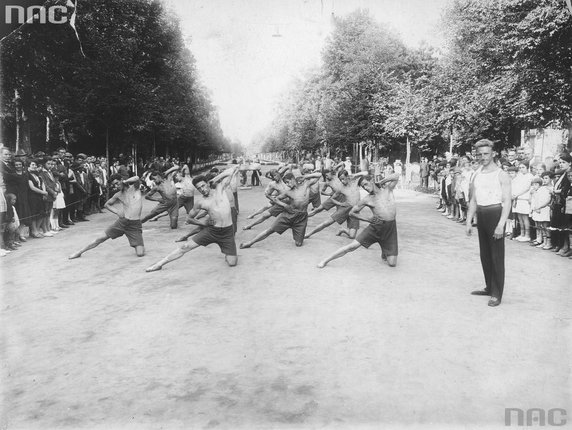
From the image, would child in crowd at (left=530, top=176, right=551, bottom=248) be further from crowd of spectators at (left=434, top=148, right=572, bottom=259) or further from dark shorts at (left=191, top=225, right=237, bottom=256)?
dark shorts at (left=191, top=225, right=237, bottom=256)

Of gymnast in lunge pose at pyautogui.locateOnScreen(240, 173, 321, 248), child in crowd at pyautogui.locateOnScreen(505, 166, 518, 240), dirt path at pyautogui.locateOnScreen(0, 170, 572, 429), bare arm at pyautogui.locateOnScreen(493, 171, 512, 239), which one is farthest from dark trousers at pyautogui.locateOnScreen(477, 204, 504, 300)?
child in crowd at pyautogui.locateOnScreen(505, 166, 518, 240)

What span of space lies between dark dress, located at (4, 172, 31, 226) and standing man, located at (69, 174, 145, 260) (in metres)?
2.71

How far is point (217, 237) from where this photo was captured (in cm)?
847

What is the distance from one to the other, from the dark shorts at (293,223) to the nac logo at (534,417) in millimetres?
7061

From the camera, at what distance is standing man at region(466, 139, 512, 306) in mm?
6250

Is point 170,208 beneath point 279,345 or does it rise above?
above

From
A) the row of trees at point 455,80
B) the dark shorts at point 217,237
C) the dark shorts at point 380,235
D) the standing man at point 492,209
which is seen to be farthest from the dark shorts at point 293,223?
the row of trees at point 455,80

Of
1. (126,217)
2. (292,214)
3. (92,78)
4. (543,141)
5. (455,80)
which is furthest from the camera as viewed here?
(543,141)

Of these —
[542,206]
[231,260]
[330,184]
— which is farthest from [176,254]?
[542,206]

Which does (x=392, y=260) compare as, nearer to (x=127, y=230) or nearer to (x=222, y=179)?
(x=222, y=179)

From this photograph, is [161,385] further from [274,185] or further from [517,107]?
[517,107]

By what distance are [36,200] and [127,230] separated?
3.68 meters

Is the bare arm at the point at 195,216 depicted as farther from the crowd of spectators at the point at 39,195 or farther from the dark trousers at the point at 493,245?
the dark trousers at the point at 493,245

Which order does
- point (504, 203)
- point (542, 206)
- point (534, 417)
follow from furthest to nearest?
point (542, 206)
point (504, 203)
point (534, 417)
